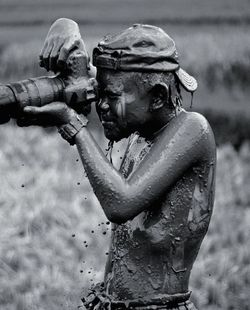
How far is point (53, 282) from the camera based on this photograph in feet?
18.1

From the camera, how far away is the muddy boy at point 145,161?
3.18 m

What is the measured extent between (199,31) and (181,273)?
4.38 meters

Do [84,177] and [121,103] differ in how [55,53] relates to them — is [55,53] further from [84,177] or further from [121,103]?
[84,177]

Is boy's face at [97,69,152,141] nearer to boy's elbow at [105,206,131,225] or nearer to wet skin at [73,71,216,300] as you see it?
wet skin at [73,71,216,300]

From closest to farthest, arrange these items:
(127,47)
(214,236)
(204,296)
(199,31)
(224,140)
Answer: (127,47)
(204,296)
(214,236)
(224,140)
(199,31)

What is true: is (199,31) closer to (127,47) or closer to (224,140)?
(224,140)

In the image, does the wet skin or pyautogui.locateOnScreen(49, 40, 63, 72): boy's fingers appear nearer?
the wet skin

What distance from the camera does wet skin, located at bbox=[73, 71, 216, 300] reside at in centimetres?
318

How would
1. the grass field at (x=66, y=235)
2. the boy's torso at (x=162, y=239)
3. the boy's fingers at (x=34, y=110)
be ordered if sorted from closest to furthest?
the boy's fingers at (x=34, y=110) → the boy's torso at (x=162, y=239) → the grass field at (x=66, y=235)

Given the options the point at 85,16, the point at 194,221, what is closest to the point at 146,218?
the point at 194,221

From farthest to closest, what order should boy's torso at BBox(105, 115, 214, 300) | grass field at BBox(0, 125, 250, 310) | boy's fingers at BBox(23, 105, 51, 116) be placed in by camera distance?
grass field at BBox(0, 125, 250, 310)
boy's torso at BBox(105, 115, 214, 300)
boy's fingers at BBox(23, 105, 51, 116)

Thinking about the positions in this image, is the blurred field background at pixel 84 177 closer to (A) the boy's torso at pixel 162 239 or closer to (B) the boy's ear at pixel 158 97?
(A) the boy's torso at pixel 162 239

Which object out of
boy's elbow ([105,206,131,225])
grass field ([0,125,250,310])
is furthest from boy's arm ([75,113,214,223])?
grass field ([0,125,250,310])

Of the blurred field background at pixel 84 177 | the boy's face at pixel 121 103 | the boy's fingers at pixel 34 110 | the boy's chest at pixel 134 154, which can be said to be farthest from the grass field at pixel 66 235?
the boy's fingers at pixel 34 110
